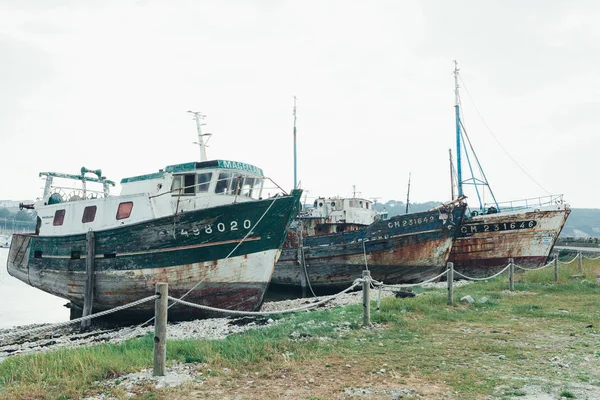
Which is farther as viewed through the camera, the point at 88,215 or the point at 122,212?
the point at 88,215

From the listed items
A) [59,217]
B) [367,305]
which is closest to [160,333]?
[367,305]

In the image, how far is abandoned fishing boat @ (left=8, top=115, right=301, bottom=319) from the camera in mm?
13070

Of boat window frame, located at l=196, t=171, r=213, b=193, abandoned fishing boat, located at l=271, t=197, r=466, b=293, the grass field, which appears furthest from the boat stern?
the grass field

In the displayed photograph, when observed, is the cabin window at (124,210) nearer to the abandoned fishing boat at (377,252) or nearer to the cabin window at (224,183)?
the cabin window at (224,183)

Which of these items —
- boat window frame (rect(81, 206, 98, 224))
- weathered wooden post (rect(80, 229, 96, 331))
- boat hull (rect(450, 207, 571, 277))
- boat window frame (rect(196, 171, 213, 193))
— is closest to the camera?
weathered wooden post (rect(80, 229, 96, 331))

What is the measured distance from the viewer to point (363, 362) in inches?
225

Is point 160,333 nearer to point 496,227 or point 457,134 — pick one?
point 496,227

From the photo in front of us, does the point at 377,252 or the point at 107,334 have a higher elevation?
the point at 377,252

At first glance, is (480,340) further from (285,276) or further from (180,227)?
(285,276)

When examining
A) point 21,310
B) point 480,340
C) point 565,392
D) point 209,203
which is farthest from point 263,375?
point 21,310

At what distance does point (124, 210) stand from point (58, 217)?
4.46 meters

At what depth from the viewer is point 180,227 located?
42.5 ft

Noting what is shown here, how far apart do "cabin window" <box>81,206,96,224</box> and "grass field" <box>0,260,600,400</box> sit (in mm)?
9307

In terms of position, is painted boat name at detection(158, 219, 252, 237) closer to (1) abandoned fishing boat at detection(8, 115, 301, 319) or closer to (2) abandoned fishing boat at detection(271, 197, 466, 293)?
(1) abandoned fishing boat at detection(8, 115, 301, 319)
